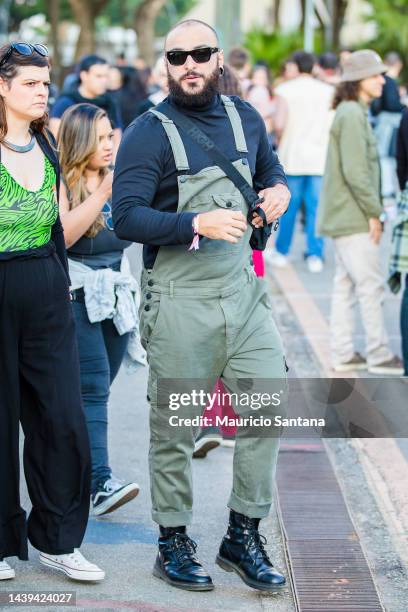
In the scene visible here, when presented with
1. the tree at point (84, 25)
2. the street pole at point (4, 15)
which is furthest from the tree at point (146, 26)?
the street pole at point (4, 15)

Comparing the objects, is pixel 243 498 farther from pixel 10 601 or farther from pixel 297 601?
pixel 10 601

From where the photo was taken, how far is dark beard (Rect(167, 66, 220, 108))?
→ 13.7ft

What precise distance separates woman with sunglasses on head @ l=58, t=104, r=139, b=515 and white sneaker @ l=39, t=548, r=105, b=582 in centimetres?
65

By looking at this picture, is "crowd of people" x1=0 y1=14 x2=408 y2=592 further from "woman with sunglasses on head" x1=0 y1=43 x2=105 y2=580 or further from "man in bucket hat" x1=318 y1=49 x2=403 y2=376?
"man in bucket hat" x1=318 y1=49 x2=403 y2=376

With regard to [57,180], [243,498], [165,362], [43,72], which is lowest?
[243,498]

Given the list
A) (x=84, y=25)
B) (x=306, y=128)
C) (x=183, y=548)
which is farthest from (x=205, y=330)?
(x=84, y=25)

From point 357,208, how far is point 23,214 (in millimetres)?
3572

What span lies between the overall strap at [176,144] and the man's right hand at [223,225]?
0.24 meters

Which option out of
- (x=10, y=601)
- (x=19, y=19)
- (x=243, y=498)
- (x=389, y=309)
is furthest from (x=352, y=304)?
(x=19, y=19)

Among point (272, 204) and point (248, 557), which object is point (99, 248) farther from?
point (248, 557)

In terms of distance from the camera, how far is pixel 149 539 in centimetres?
488

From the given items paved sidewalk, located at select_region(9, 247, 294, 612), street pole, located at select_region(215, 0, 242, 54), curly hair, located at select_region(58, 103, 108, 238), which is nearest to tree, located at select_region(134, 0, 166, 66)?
street pole, located at select_region(215, 0, 242, 54)

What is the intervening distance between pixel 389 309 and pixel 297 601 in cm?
547

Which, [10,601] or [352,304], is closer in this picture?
[10,601]
